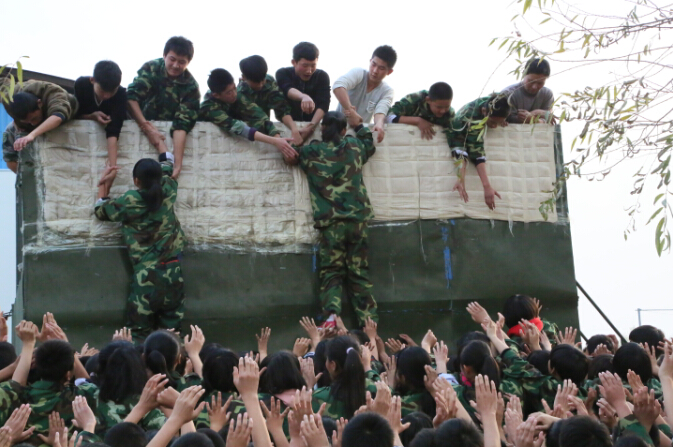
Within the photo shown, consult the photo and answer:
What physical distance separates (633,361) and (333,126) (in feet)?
12.0

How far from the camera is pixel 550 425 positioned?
3506mm

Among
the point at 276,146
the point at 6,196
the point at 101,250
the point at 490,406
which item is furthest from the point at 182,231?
the point at 6,196

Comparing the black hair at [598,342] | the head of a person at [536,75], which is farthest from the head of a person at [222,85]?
the black hair at [598,342]

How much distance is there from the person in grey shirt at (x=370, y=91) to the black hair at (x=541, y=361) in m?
3.13

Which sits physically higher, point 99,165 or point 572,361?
point 99,165

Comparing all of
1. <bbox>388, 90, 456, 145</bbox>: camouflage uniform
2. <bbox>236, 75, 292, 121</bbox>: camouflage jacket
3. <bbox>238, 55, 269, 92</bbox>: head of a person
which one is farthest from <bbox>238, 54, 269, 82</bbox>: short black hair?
<bbox>388, 90, 456, 145</bbox>: camouflage uniform

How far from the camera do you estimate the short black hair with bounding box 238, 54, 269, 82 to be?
24.1 ft

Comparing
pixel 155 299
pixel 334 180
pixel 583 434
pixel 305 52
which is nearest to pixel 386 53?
pixel 305 52

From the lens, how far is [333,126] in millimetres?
7375

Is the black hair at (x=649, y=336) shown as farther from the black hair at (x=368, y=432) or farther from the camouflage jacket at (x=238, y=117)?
the camouflage jacket at (x=238, y=117)

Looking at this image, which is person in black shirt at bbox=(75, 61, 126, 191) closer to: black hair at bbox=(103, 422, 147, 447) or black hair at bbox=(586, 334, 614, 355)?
black hair at bbox=(103, 422, 147, 447)

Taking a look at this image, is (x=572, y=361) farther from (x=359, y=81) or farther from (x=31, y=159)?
(x=31, y=159)

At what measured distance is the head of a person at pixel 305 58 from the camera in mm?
7640

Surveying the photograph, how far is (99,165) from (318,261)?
2098 millimetres
